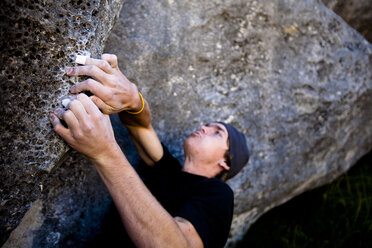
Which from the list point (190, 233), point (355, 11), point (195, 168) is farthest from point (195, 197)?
point (355, 11)

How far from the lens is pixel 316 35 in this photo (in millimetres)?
2832

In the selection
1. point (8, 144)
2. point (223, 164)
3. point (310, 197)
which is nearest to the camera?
point (8, 144)

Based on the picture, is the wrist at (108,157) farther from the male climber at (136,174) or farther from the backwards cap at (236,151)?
the backwards cap at (236,151)

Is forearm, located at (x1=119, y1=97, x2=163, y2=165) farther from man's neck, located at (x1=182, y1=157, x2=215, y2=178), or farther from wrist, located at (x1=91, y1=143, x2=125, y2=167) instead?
wrist, located at (x1=91, y1=143, x2=125, y2=167)

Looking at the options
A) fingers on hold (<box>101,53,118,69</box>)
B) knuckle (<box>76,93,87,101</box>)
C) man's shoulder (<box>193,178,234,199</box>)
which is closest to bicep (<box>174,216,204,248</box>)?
man's shoulder (<box>193,178,234,199</box>)

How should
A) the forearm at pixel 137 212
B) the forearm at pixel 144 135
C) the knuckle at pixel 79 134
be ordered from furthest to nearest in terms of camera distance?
the forearm at pixel 144 135, the forearm at pixel 137 212, the knuckle at pixel 79 134

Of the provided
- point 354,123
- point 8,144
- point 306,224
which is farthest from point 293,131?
point 8,144

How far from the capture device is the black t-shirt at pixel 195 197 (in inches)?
62.0

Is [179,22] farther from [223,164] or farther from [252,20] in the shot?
[223,164]

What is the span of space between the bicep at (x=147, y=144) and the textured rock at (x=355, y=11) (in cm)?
229

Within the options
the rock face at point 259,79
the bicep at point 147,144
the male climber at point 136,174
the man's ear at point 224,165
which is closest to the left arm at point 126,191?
the male climber at point 136,174

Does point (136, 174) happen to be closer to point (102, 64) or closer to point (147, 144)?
point (102, 64)

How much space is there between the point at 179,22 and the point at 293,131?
4.31 ft

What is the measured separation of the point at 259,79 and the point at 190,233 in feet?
5.02
